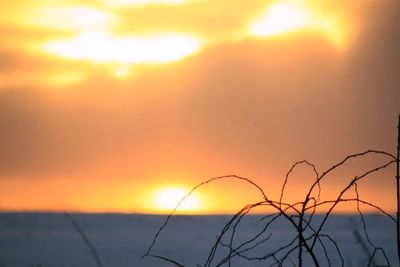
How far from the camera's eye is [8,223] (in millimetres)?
10531

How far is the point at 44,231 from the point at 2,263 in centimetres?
906

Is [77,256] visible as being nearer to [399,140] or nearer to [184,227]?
[399,140]

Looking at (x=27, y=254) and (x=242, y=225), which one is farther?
(x=242, y=225)

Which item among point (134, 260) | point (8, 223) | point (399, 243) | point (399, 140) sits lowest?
point (399, 243)

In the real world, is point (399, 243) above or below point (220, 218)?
below

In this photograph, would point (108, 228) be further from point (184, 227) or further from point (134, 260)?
point (134, 260)

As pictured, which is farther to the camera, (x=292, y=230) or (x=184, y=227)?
(x=184, y=227)

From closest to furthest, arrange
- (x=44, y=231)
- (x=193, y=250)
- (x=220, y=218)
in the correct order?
(x=193, y=250) → (x=44, y=231) → (x=220, y=218)

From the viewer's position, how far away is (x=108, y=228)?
13969 millimetres

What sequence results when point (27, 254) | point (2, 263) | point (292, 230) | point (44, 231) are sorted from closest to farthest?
point (2, 263) → point (27, 254) → point (44, 231) → point (292, 230)

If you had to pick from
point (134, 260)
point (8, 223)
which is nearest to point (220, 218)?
point (8, 223)

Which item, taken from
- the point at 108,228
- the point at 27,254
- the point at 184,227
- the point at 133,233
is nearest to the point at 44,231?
the point at 133,233

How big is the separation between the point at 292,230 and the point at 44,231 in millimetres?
4013

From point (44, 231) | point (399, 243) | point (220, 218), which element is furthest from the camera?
point (220, 218)
